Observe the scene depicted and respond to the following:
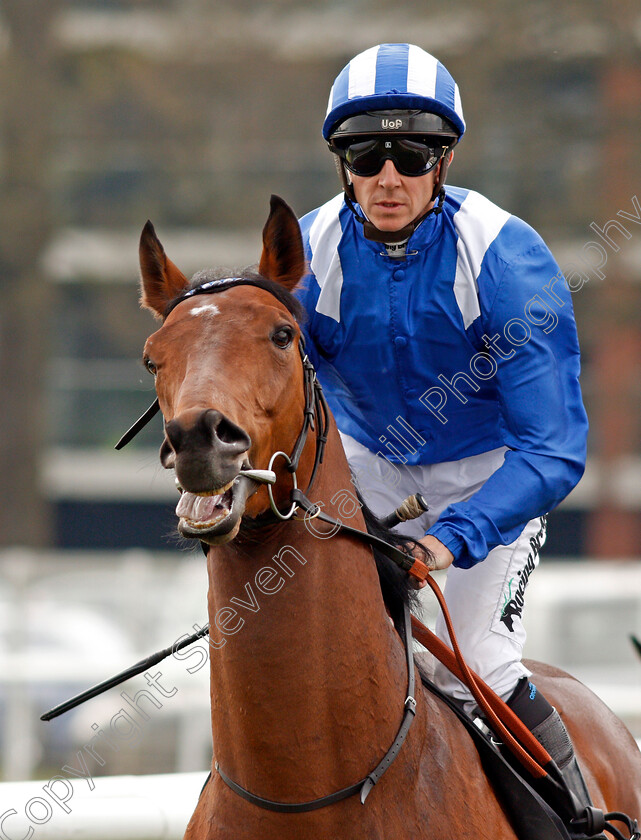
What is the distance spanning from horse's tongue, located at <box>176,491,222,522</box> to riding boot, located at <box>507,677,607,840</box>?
142cm

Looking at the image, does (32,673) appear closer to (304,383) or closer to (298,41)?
(304,383)

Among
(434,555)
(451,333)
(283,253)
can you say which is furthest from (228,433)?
(451,333)

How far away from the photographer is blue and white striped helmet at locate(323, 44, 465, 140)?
10.4ft

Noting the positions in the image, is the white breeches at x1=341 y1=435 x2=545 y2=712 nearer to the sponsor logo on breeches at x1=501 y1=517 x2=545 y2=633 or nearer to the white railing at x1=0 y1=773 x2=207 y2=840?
the sponsor logo on breeches at x1=501 y1=517 x2=545 y2=633

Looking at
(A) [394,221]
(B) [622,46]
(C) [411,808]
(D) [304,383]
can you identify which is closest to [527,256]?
(A) [394,221]

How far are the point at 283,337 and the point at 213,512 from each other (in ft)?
1.55

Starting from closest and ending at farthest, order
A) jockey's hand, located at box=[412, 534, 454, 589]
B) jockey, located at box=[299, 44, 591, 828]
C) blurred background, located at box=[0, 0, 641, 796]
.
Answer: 1. jockey's hand, located at box=[412, 534, 454, 589]
2. jockey, located at box=[299, 44, 591, 828]
3. blurred background, located at box=[0, 0, 641, 796]

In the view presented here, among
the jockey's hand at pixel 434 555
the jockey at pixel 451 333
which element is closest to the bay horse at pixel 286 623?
the jockey's hand at pixel 434 555

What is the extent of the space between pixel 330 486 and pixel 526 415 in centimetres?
66

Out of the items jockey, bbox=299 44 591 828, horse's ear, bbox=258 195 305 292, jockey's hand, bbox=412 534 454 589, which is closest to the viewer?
horse's ear, bbox=258 195 305 292

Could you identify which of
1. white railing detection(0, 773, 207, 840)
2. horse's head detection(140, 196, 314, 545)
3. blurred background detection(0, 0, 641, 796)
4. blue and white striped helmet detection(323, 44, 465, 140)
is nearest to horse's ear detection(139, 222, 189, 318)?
horse's head detection(140, 196, 314, 545)

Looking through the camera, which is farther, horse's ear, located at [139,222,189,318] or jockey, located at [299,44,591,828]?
jockey, located at [299,44,591,828]

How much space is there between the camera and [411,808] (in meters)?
2.63

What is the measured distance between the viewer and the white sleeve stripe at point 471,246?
3.19m
